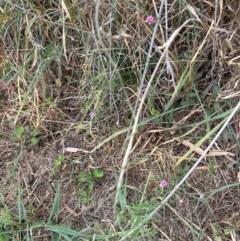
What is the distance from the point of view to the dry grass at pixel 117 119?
1.27 m

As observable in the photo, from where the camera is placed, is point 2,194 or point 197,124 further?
point 2,194

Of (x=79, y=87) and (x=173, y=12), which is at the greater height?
(x=173, y=12)

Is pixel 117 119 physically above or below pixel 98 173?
above

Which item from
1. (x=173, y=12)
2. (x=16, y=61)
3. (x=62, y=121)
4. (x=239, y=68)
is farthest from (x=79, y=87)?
(x=239, y=68)

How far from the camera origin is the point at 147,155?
4.37 ft

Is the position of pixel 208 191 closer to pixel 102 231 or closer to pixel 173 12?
pixel 102 231

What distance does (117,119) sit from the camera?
4.48ft

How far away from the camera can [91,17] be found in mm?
1300

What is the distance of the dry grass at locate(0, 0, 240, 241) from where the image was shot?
1.27 meters

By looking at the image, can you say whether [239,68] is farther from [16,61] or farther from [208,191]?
[16,61]

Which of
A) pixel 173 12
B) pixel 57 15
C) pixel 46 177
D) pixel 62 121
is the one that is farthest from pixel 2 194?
pixel 173 12

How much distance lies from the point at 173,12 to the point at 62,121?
1.52ft

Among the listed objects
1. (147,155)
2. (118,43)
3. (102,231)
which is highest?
(118,43)

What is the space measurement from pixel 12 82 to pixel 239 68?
0.69 meters
